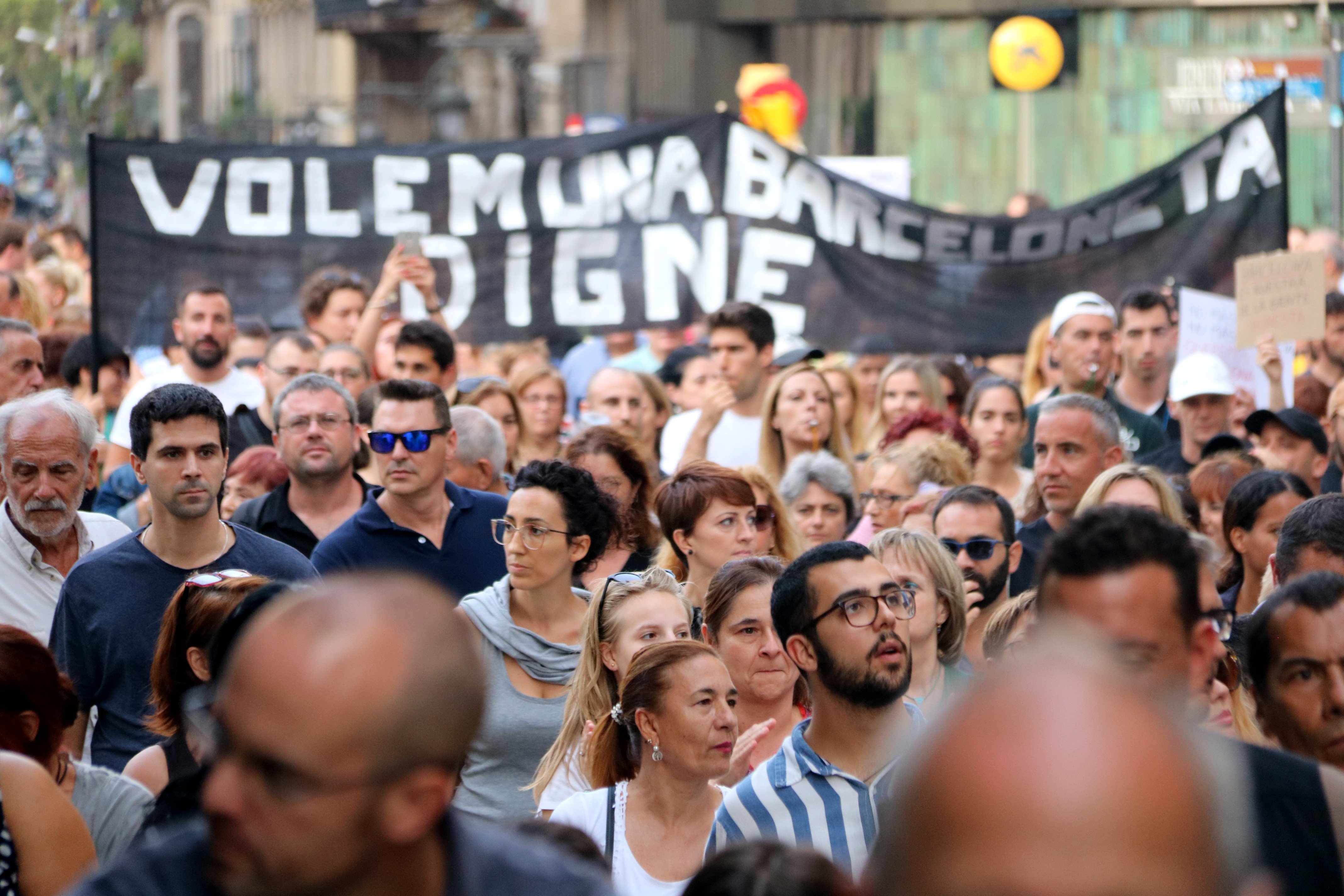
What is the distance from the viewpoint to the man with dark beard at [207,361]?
26.5 ft

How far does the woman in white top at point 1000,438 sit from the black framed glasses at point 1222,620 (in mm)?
1942

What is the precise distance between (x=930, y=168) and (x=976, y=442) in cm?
2167

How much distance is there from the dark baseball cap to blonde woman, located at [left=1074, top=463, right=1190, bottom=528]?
1797mm

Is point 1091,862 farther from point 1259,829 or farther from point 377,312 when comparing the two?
point 377,312

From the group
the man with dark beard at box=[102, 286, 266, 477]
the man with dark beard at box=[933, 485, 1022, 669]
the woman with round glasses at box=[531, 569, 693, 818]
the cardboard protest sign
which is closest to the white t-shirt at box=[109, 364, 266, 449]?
the man with dark beard at box=[102, 286, 266, 477]

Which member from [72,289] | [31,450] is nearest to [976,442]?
[31,450]

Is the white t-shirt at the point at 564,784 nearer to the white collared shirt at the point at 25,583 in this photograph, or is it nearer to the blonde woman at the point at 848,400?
the white collared shirt at the point at 25,583

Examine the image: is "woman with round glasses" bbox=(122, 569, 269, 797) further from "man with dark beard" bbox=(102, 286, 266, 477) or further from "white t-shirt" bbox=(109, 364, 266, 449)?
"man with dark beard" bbox=(102, 286, 266, 477)

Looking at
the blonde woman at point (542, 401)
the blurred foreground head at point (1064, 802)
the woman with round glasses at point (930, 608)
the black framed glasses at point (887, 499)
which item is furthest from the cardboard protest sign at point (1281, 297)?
the blurred foreground head at point (1064, 802)

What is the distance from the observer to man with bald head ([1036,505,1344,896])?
244 centimetres

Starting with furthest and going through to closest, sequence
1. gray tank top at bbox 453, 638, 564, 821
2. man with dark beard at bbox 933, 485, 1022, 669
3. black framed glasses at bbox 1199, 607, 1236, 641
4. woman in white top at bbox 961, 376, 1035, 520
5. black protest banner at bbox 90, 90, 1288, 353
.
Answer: black protest banner at bbox 90, 90, 1288, 353 < woman in white top at bbox 961, 376, 1035, 520 < man with dark beard at bbox 933, 485, 1022, 669 < gray tank top at bbox 453, 638, 564, 821 < black framed glasses at bbox 1199, 607, 1236, 641

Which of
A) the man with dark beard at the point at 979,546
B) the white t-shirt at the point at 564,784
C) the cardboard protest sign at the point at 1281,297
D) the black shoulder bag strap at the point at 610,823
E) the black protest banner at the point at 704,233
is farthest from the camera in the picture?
the black protest banner at the point at 704,233

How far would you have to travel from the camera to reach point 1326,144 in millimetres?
26703

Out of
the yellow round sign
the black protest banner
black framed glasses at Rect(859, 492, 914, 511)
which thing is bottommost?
black framed glasses at Rect(859, 492, 914, 511)
